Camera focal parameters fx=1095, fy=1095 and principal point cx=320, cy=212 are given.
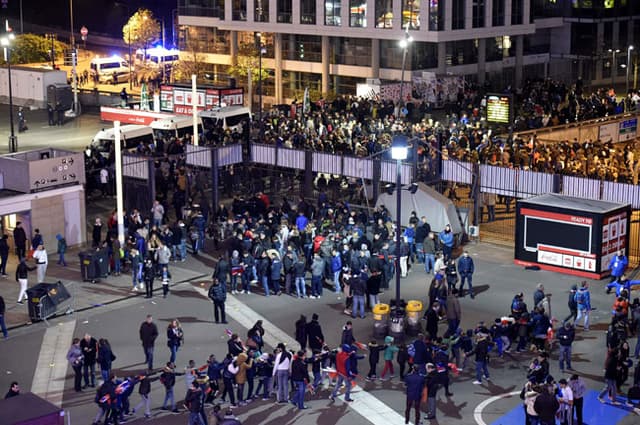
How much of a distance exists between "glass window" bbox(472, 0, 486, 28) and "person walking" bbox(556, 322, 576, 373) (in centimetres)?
4761

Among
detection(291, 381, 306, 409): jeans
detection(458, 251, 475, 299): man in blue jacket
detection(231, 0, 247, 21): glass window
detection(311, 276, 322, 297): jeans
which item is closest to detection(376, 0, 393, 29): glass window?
detection(231, 0, 247, 21): glass window

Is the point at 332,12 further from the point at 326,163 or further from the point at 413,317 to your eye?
the point at 413,317

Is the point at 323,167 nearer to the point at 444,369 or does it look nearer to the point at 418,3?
the point at 444,369

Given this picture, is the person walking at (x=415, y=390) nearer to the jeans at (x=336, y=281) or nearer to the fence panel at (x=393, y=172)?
the jeans at (x=336, y=281)

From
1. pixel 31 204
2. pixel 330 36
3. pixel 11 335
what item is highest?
pixel 330 36

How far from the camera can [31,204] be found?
35.4 m

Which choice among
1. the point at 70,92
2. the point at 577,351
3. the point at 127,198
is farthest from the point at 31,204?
the point at 70,92

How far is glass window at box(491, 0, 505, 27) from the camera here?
72312 millimetres

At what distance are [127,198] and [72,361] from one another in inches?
643

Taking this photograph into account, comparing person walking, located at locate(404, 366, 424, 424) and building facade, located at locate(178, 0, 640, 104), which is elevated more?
building facade, located at locate(178, 0, 640, 104)

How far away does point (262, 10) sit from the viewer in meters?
75.2

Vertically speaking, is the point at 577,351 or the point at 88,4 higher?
the point at 88,4

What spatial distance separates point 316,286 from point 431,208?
22.4 feet

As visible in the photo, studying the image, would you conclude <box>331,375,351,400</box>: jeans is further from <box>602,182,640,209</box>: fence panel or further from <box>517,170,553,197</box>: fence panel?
<box>517,170,553,197</box>: fence panel
